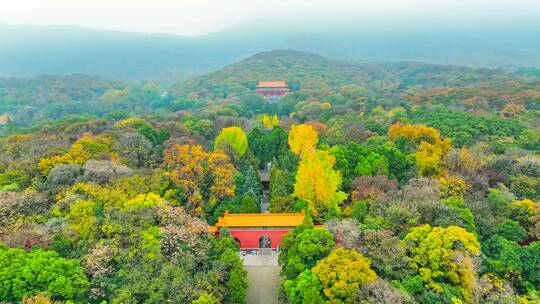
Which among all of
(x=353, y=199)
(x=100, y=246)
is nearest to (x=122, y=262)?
(x=100, y=246)

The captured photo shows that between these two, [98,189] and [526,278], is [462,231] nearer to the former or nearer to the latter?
[526,278]

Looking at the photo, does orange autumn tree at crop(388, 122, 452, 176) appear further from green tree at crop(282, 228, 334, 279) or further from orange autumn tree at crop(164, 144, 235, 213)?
orange autumn tree at crop(164, 144, 235, 213)

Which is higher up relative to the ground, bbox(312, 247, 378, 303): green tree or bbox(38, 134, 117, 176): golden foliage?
bbox(38, 134, 117, 176): golden foliage

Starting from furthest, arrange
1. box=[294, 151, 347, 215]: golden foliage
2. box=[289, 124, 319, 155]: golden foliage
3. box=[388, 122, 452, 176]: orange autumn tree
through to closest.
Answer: box=[289, 124, 319, 155]: golden foliage, box=[388, 122, 452, 176]: orange autumn tree, box=[294, 151, 347, 215]: golden foliage

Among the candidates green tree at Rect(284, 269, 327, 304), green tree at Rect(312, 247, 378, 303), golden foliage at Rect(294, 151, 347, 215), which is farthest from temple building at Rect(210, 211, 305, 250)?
green tree at Rect(284, 269, 327, 304)

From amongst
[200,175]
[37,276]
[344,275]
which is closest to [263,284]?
[344,275]

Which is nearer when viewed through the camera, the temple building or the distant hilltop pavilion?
the temple building

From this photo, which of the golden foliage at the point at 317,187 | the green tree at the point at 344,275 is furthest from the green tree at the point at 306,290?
the golden foliage at the point at 317,187
